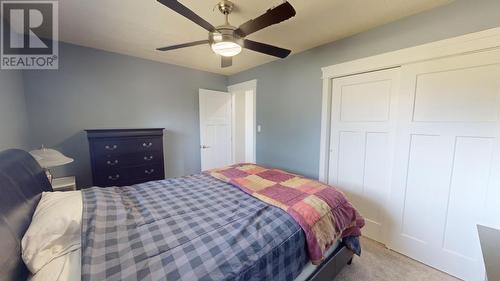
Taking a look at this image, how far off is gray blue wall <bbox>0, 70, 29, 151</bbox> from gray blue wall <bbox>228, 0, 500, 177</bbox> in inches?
119

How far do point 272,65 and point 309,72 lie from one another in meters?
0.76

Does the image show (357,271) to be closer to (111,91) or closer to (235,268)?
(235,268)

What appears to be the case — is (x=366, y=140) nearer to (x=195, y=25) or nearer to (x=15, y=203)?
(x=195, y=25)

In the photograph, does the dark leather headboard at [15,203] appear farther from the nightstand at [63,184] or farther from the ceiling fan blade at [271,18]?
the ceiling fan blade at [271,18]

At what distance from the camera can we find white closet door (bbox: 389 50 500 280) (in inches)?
61.4

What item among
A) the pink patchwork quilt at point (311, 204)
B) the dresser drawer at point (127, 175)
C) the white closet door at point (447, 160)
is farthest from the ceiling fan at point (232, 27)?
the dresser drawer at point (127, 175)

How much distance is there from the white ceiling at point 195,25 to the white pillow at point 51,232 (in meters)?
1.68

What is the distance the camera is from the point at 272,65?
325 centimetres

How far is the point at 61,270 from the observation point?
865 mm

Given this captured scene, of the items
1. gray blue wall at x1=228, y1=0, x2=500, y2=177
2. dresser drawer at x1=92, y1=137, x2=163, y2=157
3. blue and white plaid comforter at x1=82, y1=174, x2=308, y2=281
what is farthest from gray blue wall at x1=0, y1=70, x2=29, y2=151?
gray blue wall at x1=228, y1=0, x2=500, y2=177

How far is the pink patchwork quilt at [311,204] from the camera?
131 centimetres

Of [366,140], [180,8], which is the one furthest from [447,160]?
Answer: [180,8]

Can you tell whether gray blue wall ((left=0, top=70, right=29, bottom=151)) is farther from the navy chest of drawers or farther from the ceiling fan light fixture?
the ceiling fan light fixture

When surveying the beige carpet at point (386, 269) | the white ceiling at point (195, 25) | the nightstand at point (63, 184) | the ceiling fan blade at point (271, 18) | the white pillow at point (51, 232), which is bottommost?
the beige carpet at point (386, 269)
